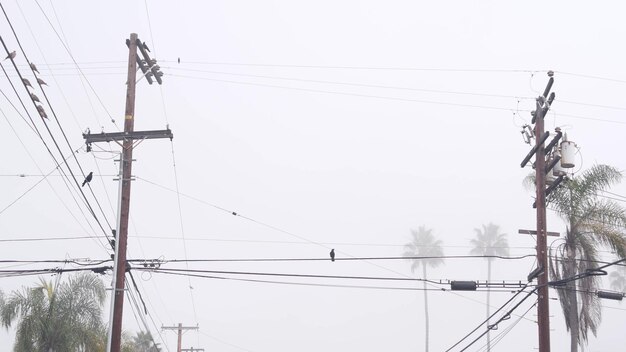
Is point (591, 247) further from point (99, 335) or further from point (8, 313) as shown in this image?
point (8, 313)

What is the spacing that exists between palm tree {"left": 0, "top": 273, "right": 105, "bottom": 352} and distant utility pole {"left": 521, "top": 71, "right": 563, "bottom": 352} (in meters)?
Result: 23.3

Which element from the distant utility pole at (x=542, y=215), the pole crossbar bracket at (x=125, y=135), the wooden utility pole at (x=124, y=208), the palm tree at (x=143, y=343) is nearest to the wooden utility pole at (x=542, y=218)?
the distant utility pole at (x=542, y=215)

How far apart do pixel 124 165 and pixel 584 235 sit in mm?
18416

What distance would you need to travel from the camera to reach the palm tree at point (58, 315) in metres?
36.7

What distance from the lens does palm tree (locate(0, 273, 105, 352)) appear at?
36.7 meters

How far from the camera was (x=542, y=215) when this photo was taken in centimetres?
2248

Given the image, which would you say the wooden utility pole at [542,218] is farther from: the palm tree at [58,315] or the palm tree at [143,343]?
the palm tree at [143,343]

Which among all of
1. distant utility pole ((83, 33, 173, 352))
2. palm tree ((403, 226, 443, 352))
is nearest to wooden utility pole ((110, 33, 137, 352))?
distant utility pole ((83, 33, 173, 352))

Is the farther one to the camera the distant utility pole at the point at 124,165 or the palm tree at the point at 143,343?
the palm tree at the point at 143,343

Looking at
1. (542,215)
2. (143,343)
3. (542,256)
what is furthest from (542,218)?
(143,343)

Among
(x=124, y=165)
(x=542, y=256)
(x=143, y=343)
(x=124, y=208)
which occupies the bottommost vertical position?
(x=143, y=343)

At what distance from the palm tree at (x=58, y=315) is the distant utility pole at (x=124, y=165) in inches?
605

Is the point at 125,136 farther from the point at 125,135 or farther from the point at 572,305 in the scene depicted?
the point at 572,305

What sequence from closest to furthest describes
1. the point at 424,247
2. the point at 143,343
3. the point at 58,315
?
the point at 58,315
the point at 143,343
the point at 424,247
